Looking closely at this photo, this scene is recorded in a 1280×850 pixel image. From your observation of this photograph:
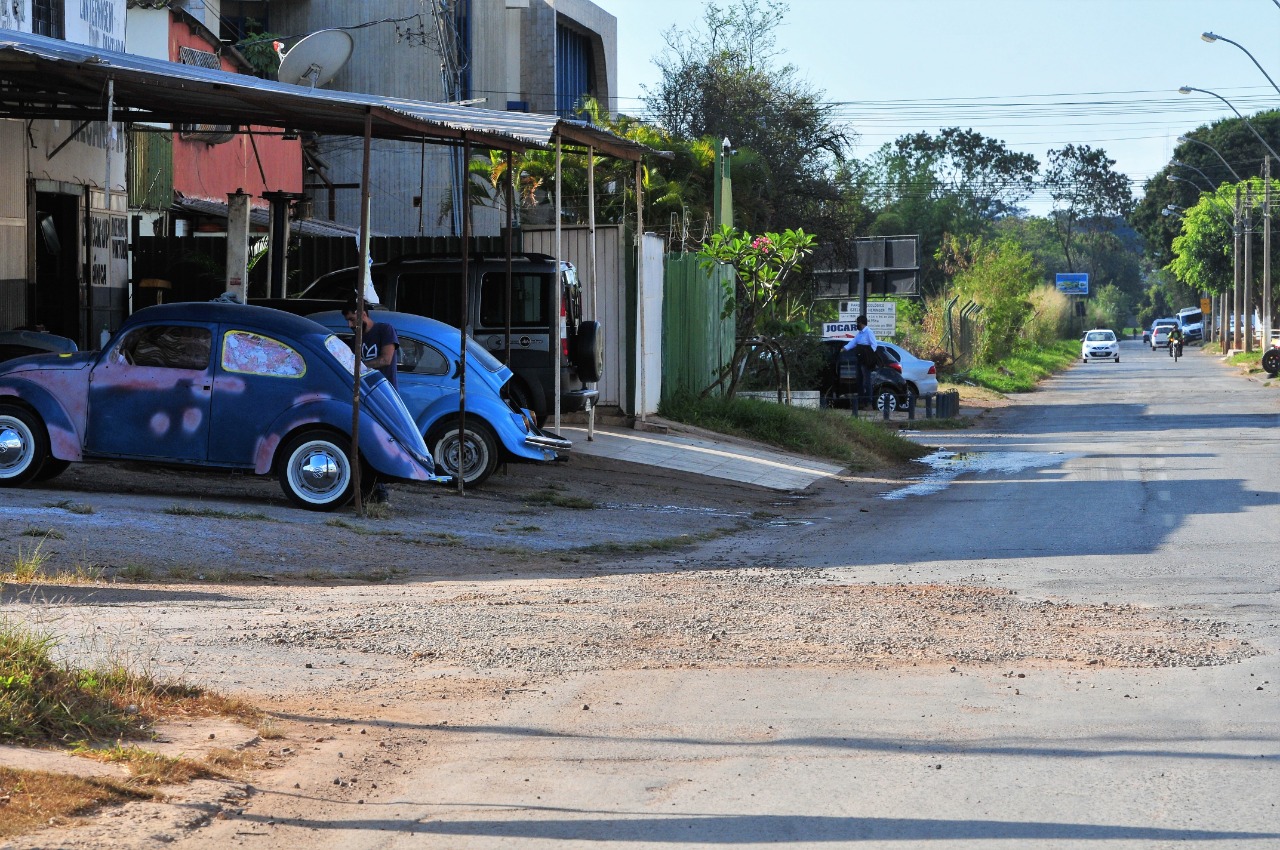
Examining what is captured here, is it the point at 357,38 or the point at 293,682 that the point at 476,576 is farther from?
the point at 357,38

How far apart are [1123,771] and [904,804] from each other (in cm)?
96

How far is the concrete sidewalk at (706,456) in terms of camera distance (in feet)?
59.8

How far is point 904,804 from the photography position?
207 inches

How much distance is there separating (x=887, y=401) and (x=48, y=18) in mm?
15782

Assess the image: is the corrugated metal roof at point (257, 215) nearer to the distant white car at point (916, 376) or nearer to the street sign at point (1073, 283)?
the distant white car at point (916, 376)

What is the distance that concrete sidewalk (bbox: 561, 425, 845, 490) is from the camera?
1822cm

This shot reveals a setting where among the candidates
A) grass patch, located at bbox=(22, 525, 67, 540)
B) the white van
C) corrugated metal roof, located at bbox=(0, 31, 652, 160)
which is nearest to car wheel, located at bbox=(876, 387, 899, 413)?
corrugated metal roof, located at bbox=(0, 31, 652, 160)

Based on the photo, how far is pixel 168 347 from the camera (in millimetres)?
12945

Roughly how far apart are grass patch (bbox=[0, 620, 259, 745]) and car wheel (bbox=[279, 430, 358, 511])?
6201mm

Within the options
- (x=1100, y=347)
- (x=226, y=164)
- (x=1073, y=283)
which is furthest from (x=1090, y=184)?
(x=226, y=164)

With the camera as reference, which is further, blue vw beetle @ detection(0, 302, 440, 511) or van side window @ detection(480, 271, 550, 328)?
van side window @ detection(480, 271, 550, 328)

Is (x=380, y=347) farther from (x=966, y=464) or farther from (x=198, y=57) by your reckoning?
(x=198, y=57)

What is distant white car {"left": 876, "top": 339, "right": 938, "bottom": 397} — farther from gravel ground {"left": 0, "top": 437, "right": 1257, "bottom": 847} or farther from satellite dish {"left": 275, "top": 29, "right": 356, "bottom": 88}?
gravel ground {"left": 0, "top": 437, "right": 1257, "bottom": 847}

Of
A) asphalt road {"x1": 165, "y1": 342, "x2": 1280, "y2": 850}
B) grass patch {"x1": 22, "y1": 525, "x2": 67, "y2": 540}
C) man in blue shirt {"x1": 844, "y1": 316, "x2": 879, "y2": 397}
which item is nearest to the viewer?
asphalt road {"x1": 165, "y1": 342, "x2": 1280, "y2": 850}
